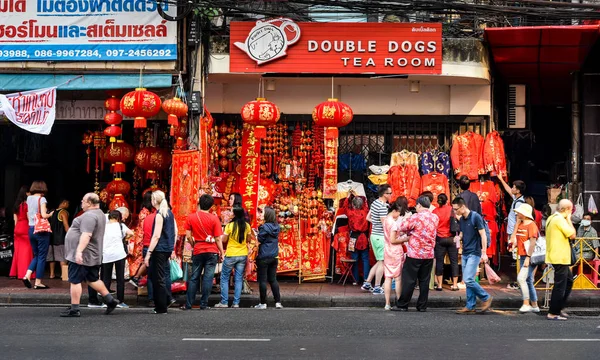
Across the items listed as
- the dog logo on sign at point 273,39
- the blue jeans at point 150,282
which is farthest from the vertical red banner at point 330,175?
the blue jeans at point 150,282

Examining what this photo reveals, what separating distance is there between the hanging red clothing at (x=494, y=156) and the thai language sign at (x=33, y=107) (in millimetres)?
7846

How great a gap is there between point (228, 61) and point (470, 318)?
264 inches

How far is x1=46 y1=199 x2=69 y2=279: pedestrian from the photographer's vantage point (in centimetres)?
1803

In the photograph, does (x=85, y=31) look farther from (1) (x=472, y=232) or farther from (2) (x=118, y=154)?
(1) (x=472, y=232)

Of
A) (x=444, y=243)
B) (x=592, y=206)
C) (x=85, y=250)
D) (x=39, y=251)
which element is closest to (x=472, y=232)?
(x=444, y=243)

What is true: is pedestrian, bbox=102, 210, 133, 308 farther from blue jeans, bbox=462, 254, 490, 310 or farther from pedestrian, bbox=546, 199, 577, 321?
pedestrian, bbox=546, 199, 577, 321

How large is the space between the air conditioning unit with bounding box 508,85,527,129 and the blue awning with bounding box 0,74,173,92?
7.13 meters

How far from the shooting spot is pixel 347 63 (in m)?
17.3

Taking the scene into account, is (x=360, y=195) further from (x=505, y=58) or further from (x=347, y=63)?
(x=505, y=58)

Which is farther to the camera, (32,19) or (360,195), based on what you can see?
(360,195)

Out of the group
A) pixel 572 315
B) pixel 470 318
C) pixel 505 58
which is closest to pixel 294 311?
pixel 470 318

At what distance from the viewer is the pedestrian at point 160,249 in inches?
541

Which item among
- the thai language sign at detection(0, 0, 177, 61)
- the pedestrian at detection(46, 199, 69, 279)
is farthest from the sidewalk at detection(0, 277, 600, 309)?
the thai language sign at detection(0, 0, 177, 61)

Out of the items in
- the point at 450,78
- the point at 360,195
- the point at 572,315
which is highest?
the point at 450,78
